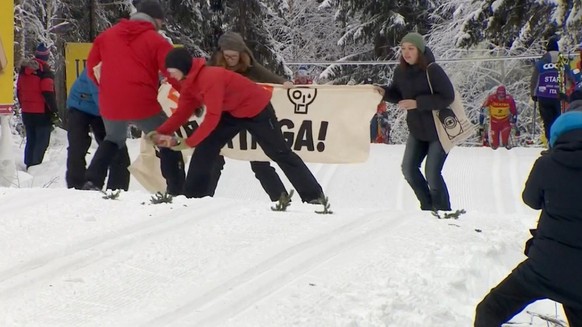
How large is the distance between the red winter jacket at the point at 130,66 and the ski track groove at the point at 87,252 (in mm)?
1697

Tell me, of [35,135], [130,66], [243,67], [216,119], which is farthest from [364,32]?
[216,119]

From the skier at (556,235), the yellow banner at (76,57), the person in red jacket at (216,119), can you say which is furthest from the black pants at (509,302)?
the yellow banner at (76,57)

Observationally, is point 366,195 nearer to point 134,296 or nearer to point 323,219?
point 323,219

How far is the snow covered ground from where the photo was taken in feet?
12.8

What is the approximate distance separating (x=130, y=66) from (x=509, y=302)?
4252mm

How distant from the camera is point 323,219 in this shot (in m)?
5.66

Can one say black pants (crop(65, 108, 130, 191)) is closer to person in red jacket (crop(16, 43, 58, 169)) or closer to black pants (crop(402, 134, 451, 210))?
black pants (crop(402, 134, 451, 210))

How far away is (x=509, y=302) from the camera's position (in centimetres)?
377

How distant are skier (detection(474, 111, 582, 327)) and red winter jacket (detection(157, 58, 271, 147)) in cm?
323

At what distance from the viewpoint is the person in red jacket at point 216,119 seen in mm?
6559

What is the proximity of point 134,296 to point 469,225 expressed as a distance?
243 centimetres

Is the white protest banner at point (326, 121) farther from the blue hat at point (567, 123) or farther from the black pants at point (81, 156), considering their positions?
the blue hat at point (567, 123)

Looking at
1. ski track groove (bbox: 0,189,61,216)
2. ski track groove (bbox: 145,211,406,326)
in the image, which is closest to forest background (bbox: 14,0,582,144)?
ski track groove (bbox: 0,189,61,216)

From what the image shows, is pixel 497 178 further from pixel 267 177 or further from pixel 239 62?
pixel 239 62
